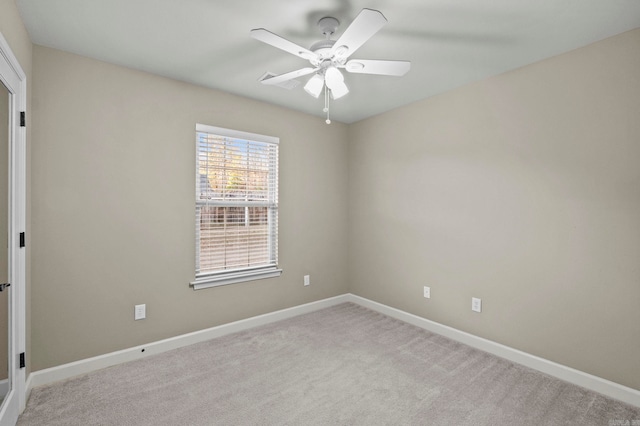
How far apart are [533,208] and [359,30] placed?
200 centimetres

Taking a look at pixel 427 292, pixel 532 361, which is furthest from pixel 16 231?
pixel 532 361

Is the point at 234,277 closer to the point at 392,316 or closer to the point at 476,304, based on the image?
the point at 392,316

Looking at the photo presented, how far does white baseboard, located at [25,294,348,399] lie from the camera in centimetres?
231

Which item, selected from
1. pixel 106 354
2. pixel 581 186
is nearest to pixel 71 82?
pixel 106 354

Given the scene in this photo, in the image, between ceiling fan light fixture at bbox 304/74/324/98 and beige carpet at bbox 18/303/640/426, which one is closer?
beige carpet at bbox 18/303/640/426

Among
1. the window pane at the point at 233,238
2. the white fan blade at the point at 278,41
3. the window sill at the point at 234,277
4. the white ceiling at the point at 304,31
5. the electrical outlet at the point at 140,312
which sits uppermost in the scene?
the white ceiling at the point at 304,31

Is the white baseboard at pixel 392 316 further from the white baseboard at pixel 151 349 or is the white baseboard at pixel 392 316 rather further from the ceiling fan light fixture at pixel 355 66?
the ceiling fan light fixture at pixel 355 66

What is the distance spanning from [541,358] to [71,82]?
4.22 m

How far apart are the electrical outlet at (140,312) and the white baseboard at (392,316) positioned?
252mm

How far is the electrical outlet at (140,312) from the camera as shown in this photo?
2705 mm

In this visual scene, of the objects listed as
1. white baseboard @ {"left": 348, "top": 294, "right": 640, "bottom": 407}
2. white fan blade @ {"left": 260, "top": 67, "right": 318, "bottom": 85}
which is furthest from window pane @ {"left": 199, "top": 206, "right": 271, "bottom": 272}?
white baseboard @ {"left": 348, "top": 294, "right": 640, "bottom": 407}

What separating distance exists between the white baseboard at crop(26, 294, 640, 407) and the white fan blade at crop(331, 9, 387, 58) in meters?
2.68

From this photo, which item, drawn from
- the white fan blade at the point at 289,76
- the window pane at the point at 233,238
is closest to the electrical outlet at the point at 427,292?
the window pane at the point at 233,238

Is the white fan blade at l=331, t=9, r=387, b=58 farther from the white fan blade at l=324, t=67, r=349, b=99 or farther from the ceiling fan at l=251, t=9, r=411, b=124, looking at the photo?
the white fan blade at l=324, t=67, r=349, b=99
